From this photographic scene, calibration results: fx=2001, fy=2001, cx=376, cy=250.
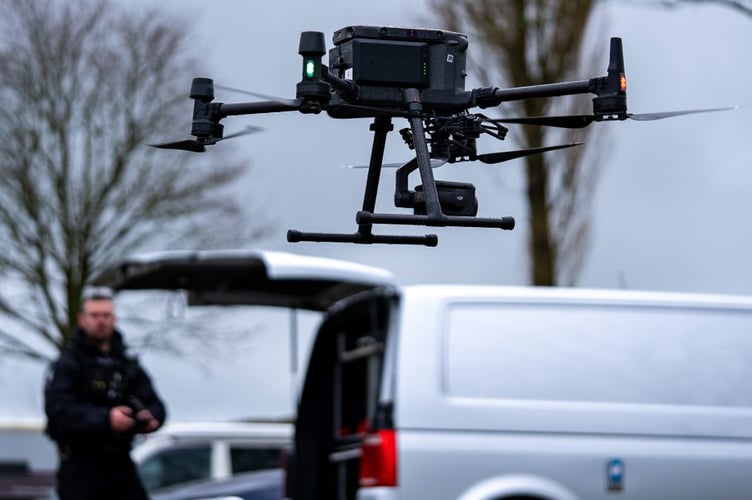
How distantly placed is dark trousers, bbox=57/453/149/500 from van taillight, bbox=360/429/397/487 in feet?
3.97

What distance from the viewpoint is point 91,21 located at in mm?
30047

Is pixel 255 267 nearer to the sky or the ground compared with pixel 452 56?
nearer to the ground

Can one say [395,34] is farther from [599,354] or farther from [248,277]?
[248,277]

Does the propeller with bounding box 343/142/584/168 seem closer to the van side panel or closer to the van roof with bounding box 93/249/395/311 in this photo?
the van side panel

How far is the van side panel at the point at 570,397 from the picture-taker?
9.63 meters

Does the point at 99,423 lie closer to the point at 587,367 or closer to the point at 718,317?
the point at 587,367

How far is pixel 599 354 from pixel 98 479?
8.43 feet

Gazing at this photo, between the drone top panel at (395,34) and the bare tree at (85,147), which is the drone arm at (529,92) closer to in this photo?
the drone top panel at (395,34)

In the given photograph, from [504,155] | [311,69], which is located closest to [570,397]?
[504,155]

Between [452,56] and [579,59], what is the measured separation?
17.1 m

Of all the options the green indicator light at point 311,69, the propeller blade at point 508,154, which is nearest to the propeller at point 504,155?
the propeller blade at point 508,154

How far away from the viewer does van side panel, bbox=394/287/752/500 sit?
9.63m

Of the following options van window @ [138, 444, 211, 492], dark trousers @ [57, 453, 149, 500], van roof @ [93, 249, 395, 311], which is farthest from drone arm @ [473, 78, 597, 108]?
van window @ [138, 444, 211, 492]

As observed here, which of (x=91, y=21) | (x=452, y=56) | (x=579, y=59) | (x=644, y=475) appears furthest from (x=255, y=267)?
(x=91, y=21)
